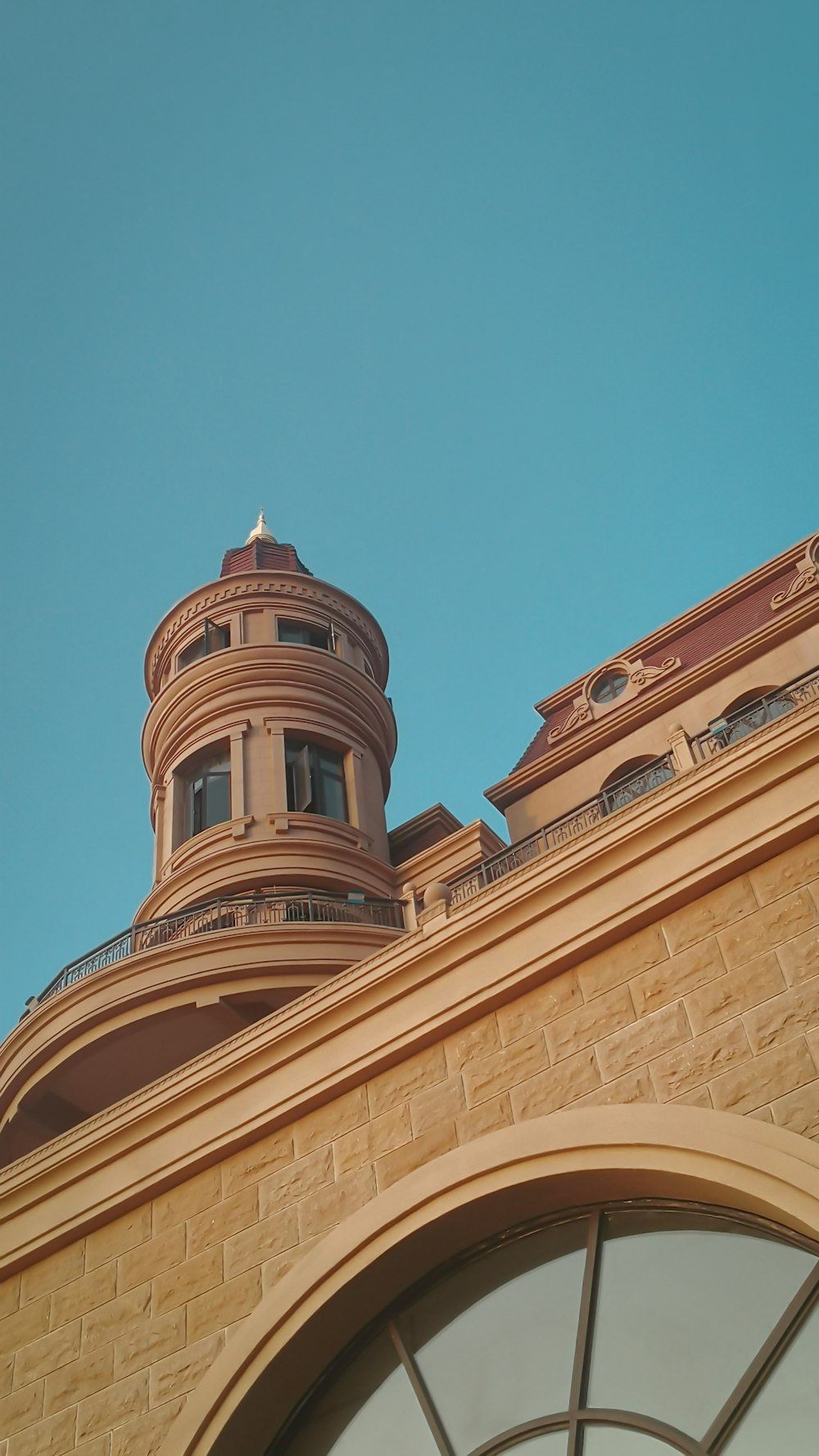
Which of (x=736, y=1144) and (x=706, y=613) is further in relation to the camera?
(x=706, y=613)

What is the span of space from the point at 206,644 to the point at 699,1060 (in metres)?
16.8

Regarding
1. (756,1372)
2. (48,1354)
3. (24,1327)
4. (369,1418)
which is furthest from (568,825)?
(756,1372)

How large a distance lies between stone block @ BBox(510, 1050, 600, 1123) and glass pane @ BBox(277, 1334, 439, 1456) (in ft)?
4.88

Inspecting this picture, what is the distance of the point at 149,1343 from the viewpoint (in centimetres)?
861

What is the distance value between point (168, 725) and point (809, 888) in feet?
52.5

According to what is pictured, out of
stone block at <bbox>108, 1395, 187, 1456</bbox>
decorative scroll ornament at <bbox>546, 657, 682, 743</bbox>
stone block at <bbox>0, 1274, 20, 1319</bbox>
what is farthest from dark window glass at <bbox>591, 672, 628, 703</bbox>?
stone block at <bbox>108, 1395, 187, 1456</bbox>

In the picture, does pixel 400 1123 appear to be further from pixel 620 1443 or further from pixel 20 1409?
pixel 20 1409

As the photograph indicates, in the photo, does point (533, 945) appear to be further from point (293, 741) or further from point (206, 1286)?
point (293, 741)

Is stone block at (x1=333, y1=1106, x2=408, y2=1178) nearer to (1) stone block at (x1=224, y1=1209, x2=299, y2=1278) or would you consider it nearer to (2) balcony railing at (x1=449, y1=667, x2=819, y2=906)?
(1) stone block at (x1=224, y1=1209, x2=299, y2=1278)

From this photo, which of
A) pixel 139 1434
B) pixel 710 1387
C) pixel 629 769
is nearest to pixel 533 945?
pixel 710 1387

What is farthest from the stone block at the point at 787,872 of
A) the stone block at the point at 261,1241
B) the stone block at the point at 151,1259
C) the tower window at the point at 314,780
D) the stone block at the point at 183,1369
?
the tower window at the point at 314,780

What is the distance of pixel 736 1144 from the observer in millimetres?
6961

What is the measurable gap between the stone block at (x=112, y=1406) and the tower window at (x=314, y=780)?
1195 centimetres

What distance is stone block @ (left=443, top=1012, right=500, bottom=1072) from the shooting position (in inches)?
332
